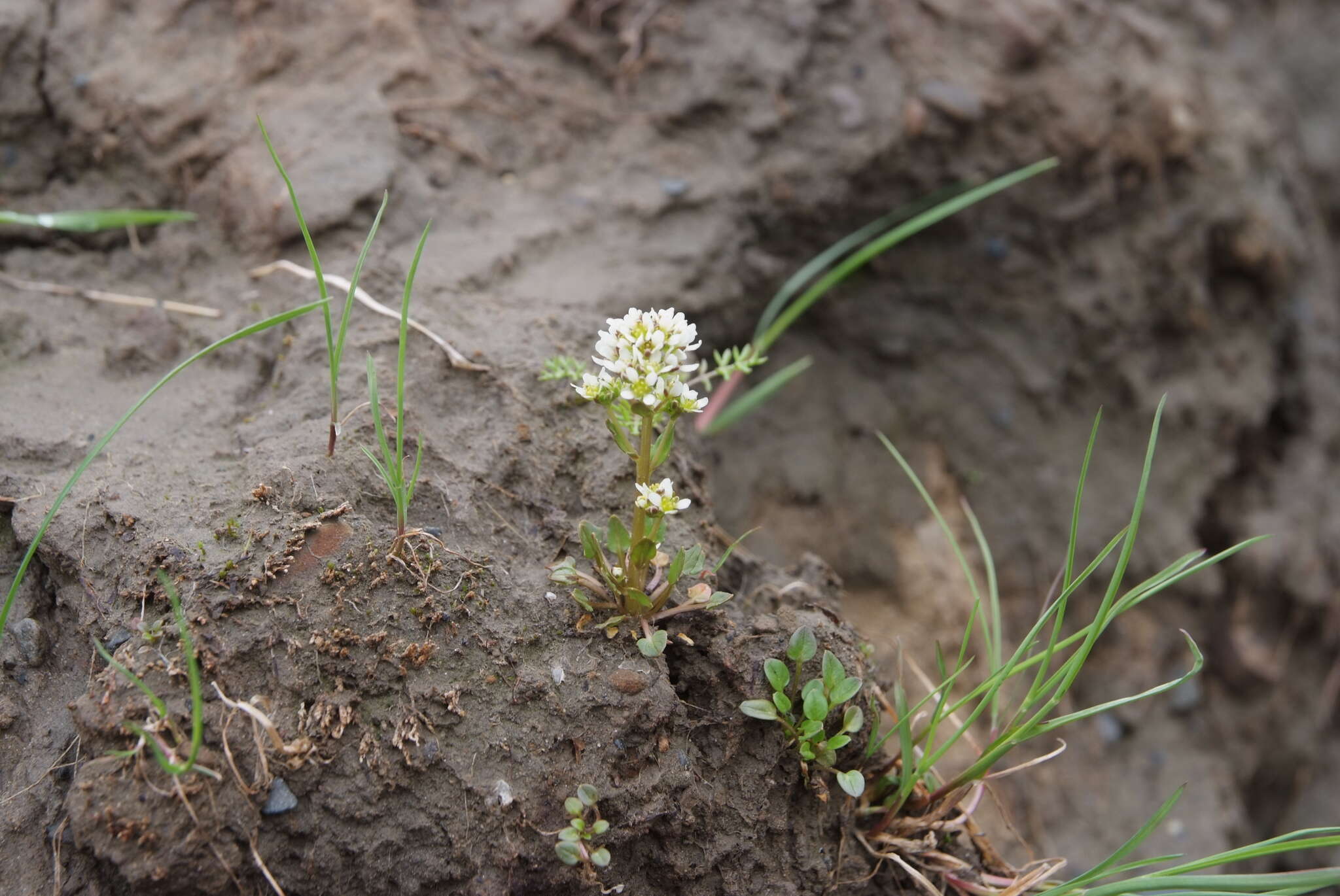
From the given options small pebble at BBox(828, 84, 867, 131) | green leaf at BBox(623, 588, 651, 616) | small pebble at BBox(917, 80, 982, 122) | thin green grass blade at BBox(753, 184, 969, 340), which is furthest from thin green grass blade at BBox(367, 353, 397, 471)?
small pebble at BBox(917, 80, 982, 122)

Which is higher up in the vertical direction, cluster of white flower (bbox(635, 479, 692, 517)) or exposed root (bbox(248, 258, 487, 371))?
cluster of white flower (bbox(635, 479, 692, 517))

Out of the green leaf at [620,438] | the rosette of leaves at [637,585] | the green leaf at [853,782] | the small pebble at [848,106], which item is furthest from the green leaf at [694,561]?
the small pebble at [848,106]

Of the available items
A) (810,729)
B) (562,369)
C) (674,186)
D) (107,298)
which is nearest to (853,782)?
(810,729)

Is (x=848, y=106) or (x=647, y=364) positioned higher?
(x=647, y=364)

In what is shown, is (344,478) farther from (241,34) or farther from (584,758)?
(241,34)

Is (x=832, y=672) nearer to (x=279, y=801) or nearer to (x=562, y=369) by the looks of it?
(x=562, y=369)

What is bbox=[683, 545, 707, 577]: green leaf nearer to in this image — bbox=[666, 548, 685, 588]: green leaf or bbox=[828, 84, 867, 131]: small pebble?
bbox=[666, 548, 685, 588]: green leaf
